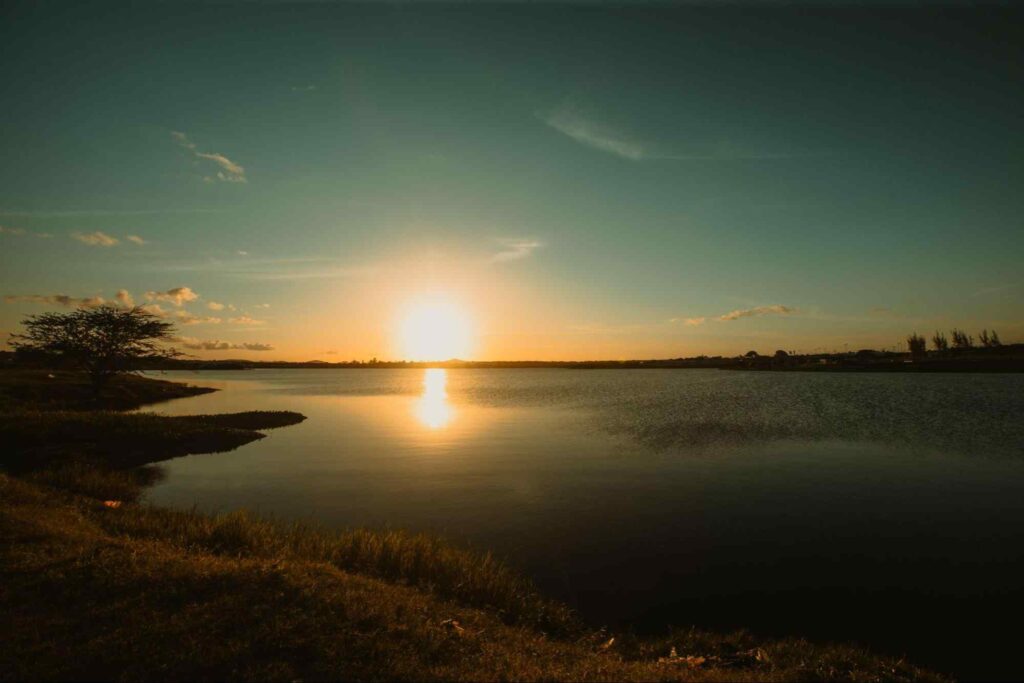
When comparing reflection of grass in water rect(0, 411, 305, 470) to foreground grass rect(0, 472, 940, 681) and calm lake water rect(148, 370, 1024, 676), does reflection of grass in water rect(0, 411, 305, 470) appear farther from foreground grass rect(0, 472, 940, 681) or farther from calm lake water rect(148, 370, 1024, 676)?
foreground grass rect(0, 472, 940, 681)

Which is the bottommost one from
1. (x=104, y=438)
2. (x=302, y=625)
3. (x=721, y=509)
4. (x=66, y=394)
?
(x=721, y=509)

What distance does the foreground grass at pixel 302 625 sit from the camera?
387 inches

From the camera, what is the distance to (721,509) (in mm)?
26578

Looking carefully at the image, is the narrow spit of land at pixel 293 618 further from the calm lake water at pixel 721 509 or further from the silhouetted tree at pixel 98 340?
the silhouetted tree at pixel 98 340

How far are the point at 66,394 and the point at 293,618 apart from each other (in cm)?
7900

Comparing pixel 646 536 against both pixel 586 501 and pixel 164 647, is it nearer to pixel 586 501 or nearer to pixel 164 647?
pixel 586 501

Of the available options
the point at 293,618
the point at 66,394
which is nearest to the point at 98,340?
the point at 66,394

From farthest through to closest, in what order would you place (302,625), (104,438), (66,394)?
(66,394) → (104,438) → (302,625)

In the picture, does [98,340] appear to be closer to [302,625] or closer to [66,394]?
[66,394]

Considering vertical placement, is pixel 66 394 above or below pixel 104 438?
above

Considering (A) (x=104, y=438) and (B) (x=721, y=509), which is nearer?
(B) (x=721, y=509)

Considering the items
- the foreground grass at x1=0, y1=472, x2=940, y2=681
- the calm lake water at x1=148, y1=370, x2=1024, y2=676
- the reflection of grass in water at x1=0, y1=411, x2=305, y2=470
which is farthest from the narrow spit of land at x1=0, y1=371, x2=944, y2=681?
the reflection of grass in water at x1=0, y1=411, x2=305, y2=470

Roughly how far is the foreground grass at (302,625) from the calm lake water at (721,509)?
9.05ft

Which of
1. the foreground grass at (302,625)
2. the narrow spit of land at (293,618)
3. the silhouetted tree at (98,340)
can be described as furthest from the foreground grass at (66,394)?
the foreground grass at (302,625)
